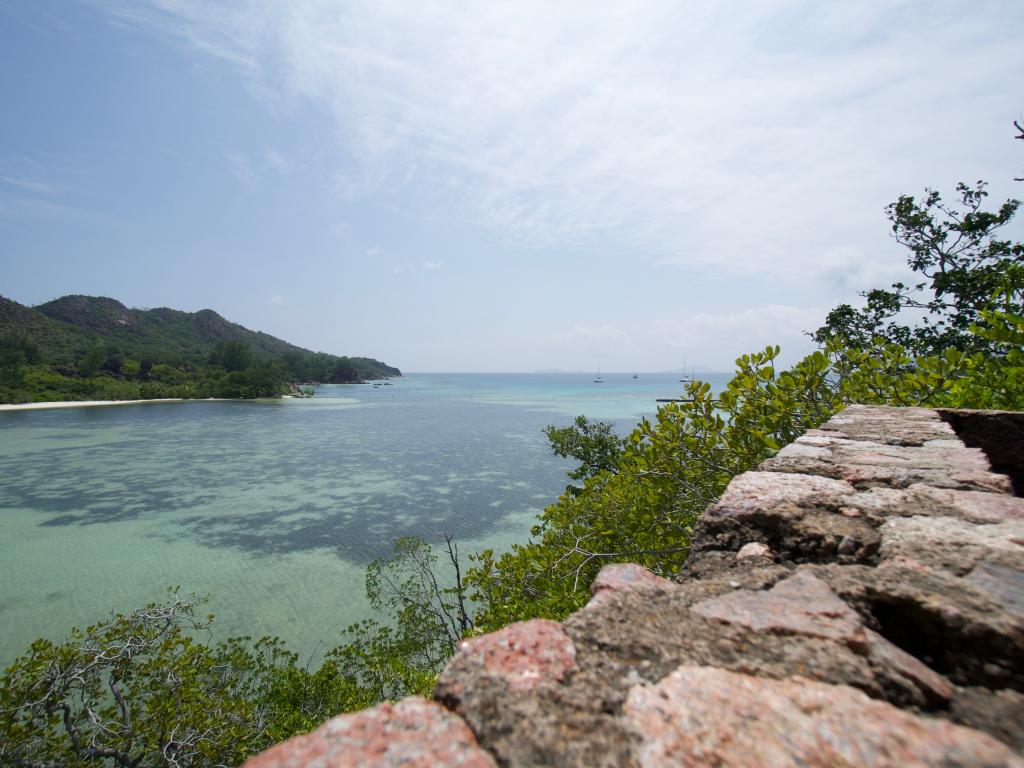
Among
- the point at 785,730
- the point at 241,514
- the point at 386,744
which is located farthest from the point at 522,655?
the point at 241,514

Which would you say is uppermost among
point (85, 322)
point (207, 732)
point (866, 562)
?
point (85, 322)

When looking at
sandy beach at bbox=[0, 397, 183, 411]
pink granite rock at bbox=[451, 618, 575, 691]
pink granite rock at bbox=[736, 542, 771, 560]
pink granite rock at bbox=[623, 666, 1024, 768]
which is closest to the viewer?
pink granite rock at bbox=[623, 666, 1024, 768]

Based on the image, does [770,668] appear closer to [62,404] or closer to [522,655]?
[522,655]

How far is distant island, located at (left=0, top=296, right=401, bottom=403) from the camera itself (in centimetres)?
7912

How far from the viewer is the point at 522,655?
122 cm

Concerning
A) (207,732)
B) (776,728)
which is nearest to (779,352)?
(776,728)

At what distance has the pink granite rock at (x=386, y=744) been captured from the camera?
90 cm

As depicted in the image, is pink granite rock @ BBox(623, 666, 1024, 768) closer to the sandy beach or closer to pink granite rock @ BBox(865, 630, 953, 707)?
pink granite rock @ BBox(865, 630, 953, 707)

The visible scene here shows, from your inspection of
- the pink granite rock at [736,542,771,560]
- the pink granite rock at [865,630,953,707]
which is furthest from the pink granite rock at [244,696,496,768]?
the pink granite rock at [736,542,771,560]

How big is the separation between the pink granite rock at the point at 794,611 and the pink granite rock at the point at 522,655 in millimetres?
462

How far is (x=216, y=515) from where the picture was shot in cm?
2280

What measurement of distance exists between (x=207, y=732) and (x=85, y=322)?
160 m

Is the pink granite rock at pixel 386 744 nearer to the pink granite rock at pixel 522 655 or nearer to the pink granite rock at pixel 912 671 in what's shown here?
the pink granite rock at pixel 522 655

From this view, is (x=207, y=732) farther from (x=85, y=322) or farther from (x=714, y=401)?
(x=85, y=322)
